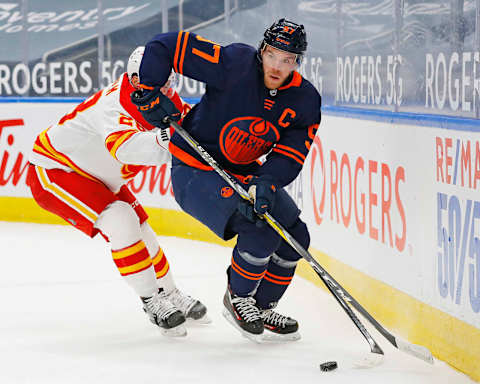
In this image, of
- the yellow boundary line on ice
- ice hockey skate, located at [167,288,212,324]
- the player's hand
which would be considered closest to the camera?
the yellow boundary line on ice

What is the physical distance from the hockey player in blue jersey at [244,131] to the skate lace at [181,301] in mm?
377

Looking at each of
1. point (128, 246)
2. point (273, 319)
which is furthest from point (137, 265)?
point (273, 319)

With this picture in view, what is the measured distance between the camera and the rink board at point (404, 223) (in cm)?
300

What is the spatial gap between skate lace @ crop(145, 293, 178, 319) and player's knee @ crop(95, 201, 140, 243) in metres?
0.24

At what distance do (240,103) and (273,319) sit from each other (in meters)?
0.79

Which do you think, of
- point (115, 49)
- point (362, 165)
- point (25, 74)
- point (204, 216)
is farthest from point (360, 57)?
point (25, 74)

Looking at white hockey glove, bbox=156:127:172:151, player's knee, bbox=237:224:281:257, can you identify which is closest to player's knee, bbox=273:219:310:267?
player's knee, bbox=237:224:281:257

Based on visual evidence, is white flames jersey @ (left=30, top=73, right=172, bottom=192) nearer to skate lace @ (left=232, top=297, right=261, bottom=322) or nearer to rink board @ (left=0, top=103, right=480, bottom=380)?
skate lace @ (left=232, top=297, right=261, bottom=322)

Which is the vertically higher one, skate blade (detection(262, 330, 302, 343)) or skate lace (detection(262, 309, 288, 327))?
skate lace (detection(262, 309, 288, 327))

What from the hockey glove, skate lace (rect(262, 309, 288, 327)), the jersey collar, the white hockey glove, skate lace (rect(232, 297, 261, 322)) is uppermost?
the jersey collar

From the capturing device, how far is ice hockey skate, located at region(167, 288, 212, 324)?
12.1 ft

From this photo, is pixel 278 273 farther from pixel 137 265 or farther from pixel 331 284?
pixel 137 265

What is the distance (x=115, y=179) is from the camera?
3.70 m

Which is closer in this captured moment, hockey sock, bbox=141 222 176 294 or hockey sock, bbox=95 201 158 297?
hockey sock, bbox=95 201 158 297
